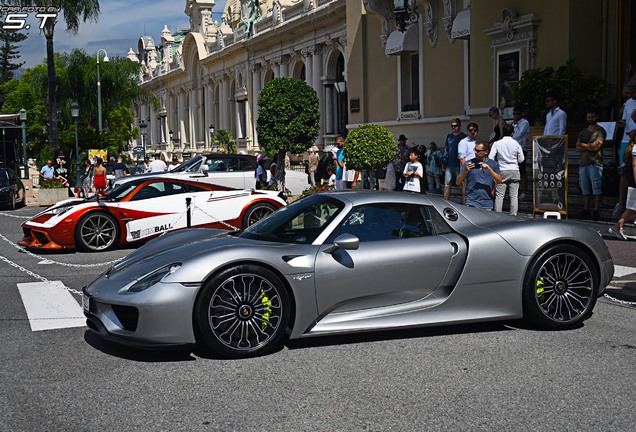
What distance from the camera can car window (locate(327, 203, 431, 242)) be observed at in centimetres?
670

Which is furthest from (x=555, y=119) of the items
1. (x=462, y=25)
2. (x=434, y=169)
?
(x=462, y=25)

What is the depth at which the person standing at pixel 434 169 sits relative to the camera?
68.2 ft

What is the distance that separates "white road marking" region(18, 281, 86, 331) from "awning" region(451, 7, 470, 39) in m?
16.1

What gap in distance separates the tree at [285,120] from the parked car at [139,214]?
9.65 metres

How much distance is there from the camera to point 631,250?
37.2 ft

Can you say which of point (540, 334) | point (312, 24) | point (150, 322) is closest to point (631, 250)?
point (540, 334)

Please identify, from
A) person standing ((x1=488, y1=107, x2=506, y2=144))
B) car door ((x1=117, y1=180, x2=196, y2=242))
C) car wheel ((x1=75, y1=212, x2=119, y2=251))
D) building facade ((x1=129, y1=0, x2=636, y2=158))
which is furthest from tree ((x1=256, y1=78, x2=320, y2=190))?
car wheel ((x1=75, y1=212, x2=119, y2=251))

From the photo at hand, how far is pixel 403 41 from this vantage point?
85.5 feet

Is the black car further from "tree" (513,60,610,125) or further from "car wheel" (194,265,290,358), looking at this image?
"car wheel" (194,265,290,358)

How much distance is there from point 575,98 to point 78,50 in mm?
48243

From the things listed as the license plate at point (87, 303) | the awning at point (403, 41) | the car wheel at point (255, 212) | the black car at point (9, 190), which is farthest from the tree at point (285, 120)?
the license plate at point (87, 303)

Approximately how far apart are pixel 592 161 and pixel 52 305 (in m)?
9.47

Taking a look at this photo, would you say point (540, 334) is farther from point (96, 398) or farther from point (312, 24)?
point (312, 24)

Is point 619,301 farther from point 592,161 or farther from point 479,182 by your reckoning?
point 592,161
